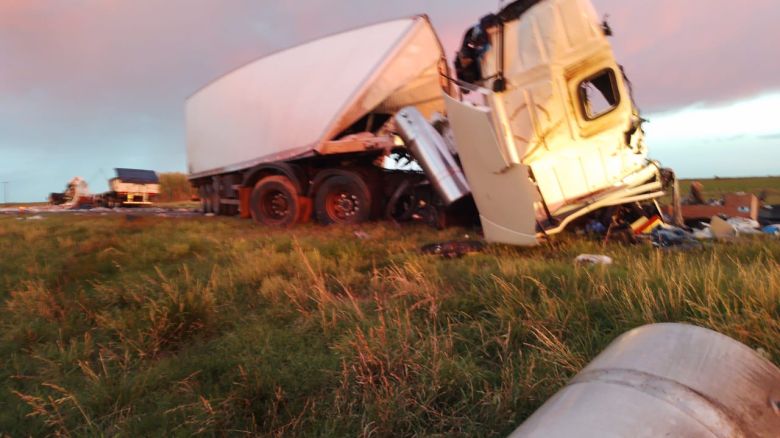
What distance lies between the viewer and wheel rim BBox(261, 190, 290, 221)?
1041 cm

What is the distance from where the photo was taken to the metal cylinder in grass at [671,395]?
116 centimetres

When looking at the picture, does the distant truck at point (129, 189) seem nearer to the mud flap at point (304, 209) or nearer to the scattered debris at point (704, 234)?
the mud flap at point (304, 209)

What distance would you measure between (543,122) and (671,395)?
488cm

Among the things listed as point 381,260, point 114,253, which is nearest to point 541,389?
point 381,260

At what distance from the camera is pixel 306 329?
3.17 meters

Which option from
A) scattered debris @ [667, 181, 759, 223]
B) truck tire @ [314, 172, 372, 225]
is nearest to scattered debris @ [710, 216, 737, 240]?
scattered debris @ [667, 181, 759, 223]

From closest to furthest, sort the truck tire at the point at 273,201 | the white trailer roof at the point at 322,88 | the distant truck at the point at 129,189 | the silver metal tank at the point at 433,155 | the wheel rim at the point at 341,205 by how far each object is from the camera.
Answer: the silver metal tank at the point at 433,155, the white trailer roof at the point at 322,88, the wheel rim at the point at 341,205, the truck tire at the point at 273,201, the distant truck at the point at 129,189

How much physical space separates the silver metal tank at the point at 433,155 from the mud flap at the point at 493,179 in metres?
1.25

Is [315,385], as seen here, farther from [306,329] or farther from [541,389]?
[541,389]

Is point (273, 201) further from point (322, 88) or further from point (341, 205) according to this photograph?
point (322, 88)

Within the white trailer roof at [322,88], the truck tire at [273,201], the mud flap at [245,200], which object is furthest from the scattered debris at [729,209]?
the mud flap at [245,200]

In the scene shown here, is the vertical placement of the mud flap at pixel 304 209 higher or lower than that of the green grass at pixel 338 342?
higher

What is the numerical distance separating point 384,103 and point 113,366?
731 centimetres

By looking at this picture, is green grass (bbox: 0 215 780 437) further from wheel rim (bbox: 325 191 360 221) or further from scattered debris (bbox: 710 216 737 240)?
wheel rim (bbox: 325 191 360 221)
